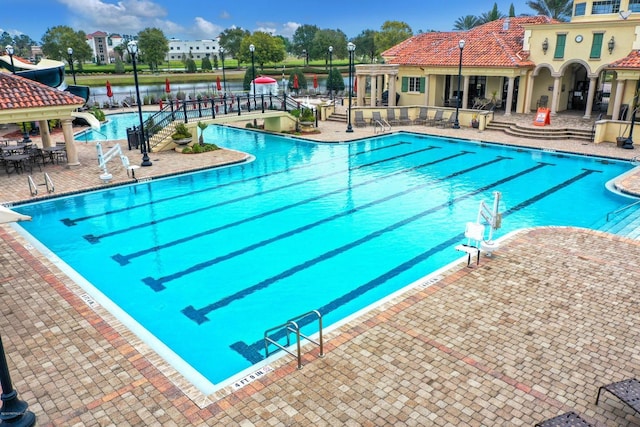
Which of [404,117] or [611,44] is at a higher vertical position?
[611,44]

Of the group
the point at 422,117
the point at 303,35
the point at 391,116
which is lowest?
the point at 422,117

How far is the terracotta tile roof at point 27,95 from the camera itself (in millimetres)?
18719

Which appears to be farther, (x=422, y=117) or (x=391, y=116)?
(x=422, y=117)

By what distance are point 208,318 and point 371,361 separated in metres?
3.85

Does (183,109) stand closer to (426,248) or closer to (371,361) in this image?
(426,248)

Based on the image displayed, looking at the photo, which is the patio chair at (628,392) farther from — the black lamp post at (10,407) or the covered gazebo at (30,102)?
the covered gazebo at (30,102)

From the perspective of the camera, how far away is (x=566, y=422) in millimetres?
5926

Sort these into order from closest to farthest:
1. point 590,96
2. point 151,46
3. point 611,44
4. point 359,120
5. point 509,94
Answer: point 611,44, point 590,96, point 509,94, point 359,120, point 151,46

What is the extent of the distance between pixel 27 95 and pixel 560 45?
93.0 feet

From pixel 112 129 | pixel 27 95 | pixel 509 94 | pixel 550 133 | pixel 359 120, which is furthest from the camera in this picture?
pixel 112 129

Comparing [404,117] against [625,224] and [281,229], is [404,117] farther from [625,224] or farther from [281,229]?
[281,229]

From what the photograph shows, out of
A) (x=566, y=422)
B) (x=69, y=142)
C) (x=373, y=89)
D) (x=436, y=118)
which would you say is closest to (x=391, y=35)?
(x=373, y=89)

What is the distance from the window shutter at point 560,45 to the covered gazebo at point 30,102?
26.4 m

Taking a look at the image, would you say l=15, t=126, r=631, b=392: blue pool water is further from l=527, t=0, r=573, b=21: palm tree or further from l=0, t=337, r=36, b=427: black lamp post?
l=527, t=0, r=573, b=21: palm tree
